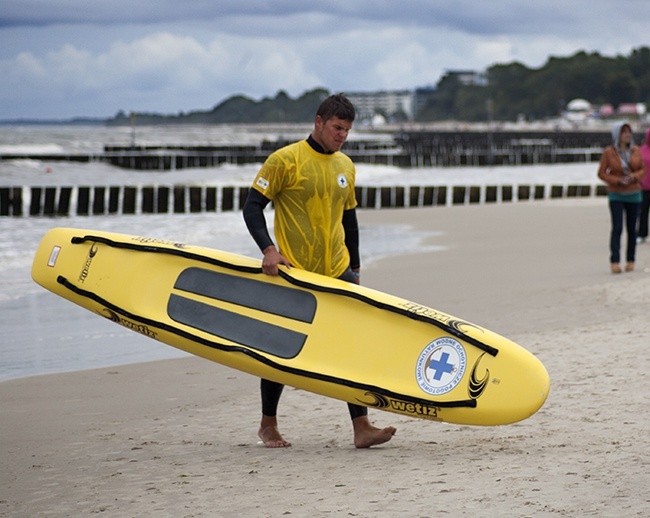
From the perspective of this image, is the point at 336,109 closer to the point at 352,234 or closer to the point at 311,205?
the point at 311,205

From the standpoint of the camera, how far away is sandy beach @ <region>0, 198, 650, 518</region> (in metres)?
3.78

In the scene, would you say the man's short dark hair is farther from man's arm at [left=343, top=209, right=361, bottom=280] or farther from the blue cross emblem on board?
the blue cross emblem on board

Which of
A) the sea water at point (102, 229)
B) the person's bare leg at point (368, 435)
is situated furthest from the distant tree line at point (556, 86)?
the person's bare leg at point (368, 435)

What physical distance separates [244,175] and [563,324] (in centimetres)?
2786

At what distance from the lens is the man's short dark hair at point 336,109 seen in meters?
4.64

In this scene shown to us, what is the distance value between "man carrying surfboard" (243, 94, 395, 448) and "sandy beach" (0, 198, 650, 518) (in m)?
0.15

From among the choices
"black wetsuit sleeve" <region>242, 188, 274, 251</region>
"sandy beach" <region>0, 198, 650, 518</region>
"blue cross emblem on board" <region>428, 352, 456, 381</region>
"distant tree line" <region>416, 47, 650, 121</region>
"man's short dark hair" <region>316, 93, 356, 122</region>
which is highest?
"distant tree line" <region>416, 47, 650, 121</region>

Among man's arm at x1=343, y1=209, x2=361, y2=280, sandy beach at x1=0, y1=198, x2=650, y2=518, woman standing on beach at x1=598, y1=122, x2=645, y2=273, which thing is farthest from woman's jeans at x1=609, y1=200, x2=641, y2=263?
man's arm at x1=343, y1=209, x2=361, y2=280

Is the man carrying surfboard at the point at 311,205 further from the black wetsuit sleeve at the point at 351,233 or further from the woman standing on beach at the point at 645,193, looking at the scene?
the woman standing on beach at the point at 645,193

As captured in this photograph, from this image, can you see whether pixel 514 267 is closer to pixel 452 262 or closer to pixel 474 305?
pixel 452 262

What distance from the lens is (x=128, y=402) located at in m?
5.92

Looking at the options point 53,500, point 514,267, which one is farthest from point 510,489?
point 514,267

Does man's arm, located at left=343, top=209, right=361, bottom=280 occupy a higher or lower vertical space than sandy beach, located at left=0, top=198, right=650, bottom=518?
higher

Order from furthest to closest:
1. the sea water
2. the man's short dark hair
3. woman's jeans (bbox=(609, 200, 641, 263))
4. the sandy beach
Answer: woman's jeans (bbox=(609, 200, 641, 263)), the sea water, the man's short dark hair, the sandy beach
